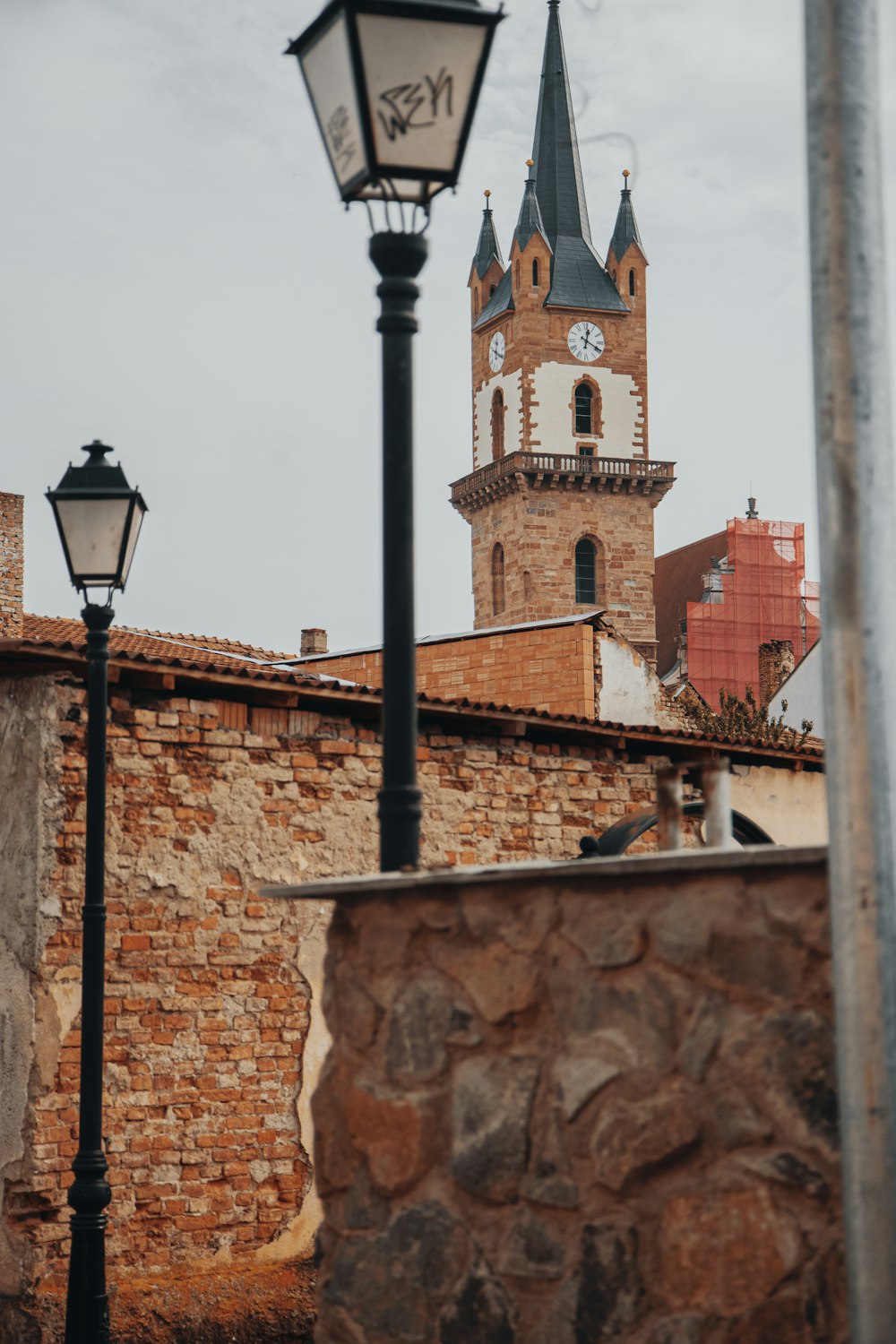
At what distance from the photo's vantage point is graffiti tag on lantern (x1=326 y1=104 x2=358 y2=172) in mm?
4055

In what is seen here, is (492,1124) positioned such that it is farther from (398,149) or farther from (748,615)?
(748,615)

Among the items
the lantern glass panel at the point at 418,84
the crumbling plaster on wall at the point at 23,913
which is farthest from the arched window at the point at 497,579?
the lantern glass panel at the point at 418,84

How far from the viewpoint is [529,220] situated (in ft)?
208

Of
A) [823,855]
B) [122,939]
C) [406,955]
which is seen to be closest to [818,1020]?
[823,855]

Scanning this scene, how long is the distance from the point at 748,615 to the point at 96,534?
48233 millimetres

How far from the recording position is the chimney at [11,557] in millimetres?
33031

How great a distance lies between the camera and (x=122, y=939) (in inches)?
377

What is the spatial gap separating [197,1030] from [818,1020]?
24.5 ft

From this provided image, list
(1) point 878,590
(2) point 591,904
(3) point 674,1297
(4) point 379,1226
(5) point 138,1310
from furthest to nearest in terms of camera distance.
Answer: (5) point 138,1310 → (4) point 379,1226 → (2) point 591,904 → (3) point 674,1297 → (1) point 878,590

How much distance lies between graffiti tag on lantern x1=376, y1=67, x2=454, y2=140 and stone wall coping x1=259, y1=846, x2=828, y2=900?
70.9 inches

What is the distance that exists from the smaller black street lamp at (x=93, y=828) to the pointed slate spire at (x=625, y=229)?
57.9m

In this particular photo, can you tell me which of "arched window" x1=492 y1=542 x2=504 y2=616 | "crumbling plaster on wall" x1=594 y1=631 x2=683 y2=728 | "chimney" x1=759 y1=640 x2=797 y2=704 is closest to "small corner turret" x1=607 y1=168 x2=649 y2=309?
"arched window" x1=492 y1=542 x2=504 y2=616

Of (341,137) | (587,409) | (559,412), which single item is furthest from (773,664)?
(341,137)

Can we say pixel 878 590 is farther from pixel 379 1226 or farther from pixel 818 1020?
pixel 379 1226
